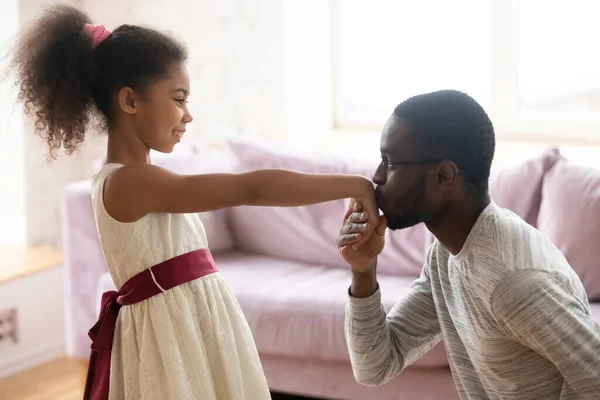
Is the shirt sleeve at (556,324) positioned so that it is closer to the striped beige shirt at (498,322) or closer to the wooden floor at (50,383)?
the striped beige shirt at (498,322)

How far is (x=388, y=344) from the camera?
1.63 meters

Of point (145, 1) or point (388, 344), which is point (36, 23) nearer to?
point (388, 344)

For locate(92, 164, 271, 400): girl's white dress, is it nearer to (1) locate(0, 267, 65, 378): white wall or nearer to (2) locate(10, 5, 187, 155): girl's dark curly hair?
(2) locate(10, 5, 187, 155): girl's dark curly hair

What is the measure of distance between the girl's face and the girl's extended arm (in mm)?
69

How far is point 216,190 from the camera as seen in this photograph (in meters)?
1.58

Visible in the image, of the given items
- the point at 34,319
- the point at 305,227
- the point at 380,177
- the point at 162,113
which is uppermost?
the point at 162,113

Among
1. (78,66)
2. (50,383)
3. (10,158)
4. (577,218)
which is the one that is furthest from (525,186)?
(10,158)

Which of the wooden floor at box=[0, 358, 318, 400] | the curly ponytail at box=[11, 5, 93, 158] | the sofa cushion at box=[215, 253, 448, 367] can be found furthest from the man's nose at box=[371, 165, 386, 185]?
the wooden floor at box=[0, 358, 318, 400]

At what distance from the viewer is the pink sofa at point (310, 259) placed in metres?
2.61

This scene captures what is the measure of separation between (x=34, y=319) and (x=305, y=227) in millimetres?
1087

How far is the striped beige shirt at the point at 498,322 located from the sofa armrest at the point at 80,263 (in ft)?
5.27

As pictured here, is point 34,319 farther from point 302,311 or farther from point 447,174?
point 447,174

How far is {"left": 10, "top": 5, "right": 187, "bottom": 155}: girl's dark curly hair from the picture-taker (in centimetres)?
168

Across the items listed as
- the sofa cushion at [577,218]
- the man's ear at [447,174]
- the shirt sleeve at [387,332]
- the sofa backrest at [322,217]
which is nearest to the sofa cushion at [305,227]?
the sofa backrest at [322,217]
